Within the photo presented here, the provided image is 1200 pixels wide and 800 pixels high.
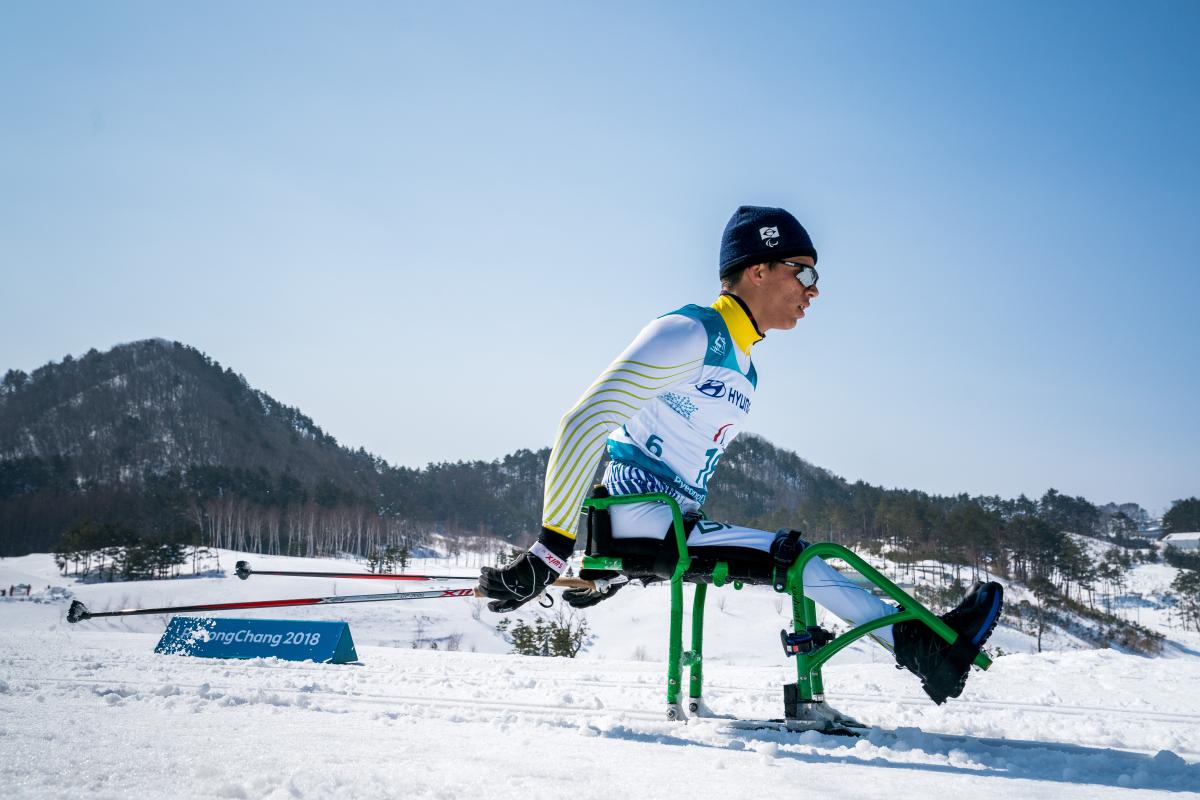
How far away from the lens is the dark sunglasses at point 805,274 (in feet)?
11.4

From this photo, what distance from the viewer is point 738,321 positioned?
11.1 feet

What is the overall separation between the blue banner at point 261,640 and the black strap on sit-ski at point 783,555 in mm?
5180

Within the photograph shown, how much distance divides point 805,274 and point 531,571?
1903 mm

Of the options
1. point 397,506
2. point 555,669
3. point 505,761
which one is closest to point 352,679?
point 555,669

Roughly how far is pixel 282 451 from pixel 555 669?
21199cm

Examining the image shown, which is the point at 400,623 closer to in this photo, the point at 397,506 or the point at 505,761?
the point at 505,761

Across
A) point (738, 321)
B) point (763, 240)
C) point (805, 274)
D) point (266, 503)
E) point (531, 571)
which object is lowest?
point (266, 503)

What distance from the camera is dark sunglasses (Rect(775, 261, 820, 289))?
3463 mm

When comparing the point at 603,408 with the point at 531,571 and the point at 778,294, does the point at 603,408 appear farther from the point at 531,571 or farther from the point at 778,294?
the point at 778,294

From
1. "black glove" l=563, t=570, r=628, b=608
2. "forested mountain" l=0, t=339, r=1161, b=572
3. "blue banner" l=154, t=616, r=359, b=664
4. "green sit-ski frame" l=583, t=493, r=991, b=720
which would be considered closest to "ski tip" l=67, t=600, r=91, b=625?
"blue banner" l=154, t=616, r=359, b=664

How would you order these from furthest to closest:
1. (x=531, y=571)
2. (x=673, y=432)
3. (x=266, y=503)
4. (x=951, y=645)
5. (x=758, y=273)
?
(x=266, y=503)
(x=758, y=273)
(x=673, y=432)
(x=531, y=571)
(x=951, y=645)

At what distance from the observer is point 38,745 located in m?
2.04

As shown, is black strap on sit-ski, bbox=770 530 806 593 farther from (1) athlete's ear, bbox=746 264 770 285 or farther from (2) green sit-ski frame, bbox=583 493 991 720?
(1) athlete's ear, bbox=746 264 770 285

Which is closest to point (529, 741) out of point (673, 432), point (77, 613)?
point (673, 432)
